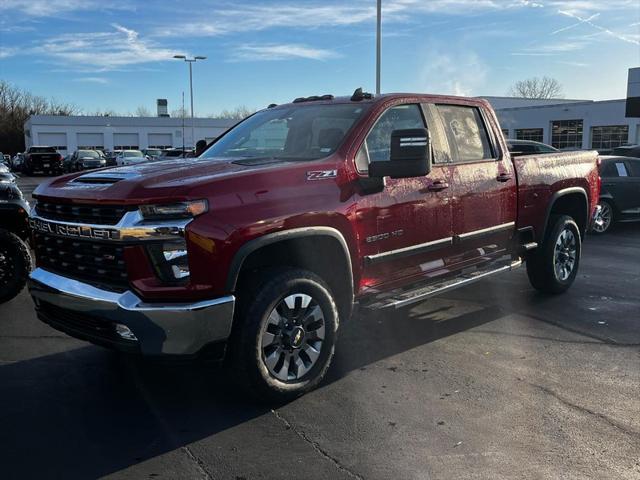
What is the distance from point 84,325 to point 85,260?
1.34 feet

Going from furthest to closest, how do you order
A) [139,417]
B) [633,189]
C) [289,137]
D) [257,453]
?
[633,189]
[289,137]
[139,417]
[257,453]

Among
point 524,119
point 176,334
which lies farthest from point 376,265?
point 524,119

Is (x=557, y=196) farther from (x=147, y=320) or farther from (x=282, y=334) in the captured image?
(x=147, y=320)

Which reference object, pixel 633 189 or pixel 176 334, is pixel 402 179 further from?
pixel 633 189

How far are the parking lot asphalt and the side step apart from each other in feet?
1.66


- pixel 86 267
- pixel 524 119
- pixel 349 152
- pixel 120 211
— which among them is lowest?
pixel 86 267

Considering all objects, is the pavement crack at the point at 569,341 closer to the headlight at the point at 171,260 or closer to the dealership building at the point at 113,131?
the headlight at the point at 171,260

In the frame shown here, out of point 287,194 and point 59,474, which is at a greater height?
point 287,194

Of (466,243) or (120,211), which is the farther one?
(466,243)

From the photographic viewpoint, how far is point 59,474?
3215 millimetres

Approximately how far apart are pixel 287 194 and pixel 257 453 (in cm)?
159

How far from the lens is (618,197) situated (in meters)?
A: 12.0

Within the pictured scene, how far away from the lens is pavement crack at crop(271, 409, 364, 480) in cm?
324

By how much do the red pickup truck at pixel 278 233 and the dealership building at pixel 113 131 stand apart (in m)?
64.6
